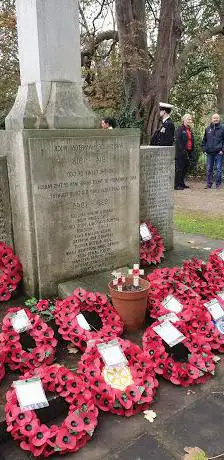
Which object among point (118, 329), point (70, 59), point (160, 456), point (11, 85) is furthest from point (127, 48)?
point (160, 456)

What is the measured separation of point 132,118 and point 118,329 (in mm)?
12267

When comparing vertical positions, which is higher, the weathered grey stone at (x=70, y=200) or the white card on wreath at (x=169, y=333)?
the weathered grey stone at (x=70, y=200)

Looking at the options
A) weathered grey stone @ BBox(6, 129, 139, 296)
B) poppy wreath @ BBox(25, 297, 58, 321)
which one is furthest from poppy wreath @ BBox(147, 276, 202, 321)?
poppy wreath @ BBox(25, 297, 58, 321)

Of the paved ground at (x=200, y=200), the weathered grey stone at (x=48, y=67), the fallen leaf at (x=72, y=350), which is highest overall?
the weathered grey stone at (x=48, y=67)

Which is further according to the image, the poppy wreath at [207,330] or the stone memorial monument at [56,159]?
the stone memorial monument at [56,159]

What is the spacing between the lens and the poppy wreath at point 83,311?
330 cm

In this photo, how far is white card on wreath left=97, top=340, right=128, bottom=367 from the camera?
2916mm

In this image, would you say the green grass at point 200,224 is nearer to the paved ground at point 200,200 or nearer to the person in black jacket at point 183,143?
the paved ground at point 200,200

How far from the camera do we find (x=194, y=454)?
7.63ft

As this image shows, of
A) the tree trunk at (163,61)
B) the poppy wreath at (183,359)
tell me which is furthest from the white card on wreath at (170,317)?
the tree trunk at (163,61)

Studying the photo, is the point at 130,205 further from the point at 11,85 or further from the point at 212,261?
the point at 11,85

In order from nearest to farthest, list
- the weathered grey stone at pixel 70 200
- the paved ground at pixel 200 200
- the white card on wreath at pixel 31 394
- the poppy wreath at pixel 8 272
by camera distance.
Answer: the white card on wreath at pixel 31 394
the weathered grey stone at pixel 70 200
the poppy wreath at pixel 8 272
the paved ground at pixel 200 200

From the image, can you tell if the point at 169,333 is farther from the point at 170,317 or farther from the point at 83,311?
the point at 83,311

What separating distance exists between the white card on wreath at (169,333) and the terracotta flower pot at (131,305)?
309 mm
